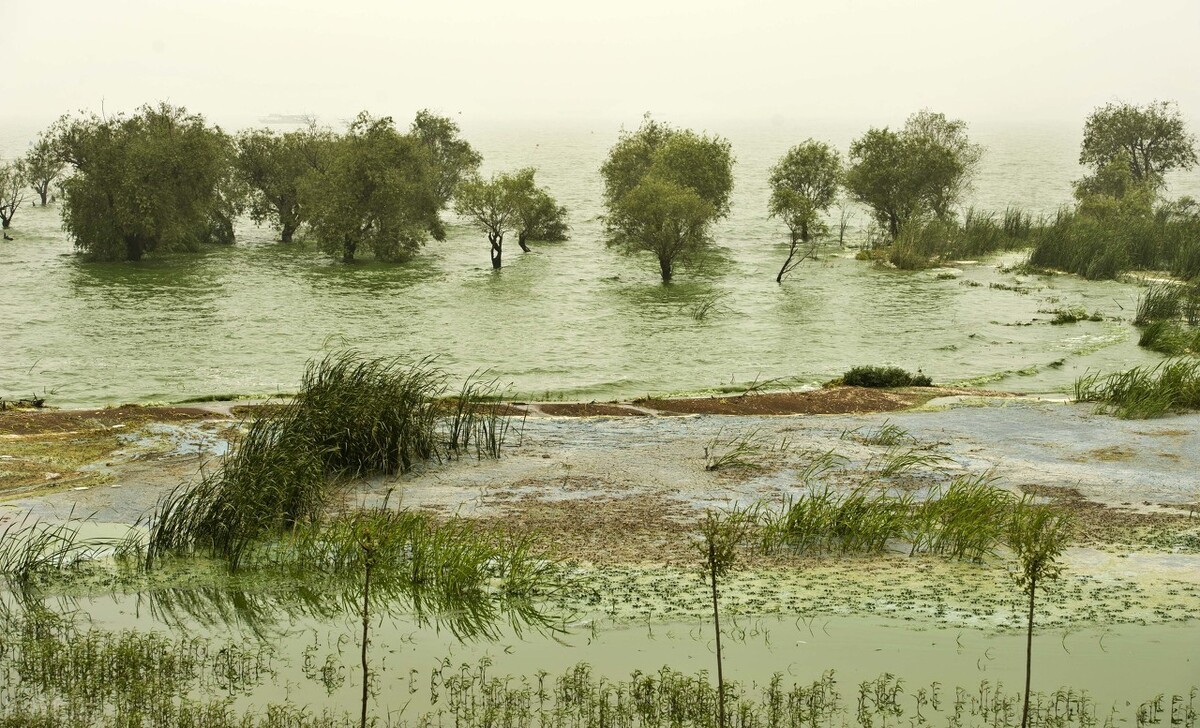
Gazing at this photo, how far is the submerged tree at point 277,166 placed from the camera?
56344 millimetres

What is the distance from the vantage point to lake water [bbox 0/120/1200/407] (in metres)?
30.8

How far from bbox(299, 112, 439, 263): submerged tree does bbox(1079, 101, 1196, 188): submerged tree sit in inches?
1436

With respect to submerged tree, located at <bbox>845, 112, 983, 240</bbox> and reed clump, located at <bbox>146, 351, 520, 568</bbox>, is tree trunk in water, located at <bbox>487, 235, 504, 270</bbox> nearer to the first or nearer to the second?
submerged tree, located at <bbox>845, 112, 983, 240</bbox>

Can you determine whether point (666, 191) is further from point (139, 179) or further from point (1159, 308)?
point (139, 179)

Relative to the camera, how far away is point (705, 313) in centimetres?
4109

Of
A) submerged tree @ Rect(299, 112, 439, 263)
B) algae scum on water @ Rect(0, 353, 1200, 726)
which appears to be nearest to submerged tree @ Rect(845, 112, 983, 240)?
submerged tree @ Rect(299, 112, 439, 263)

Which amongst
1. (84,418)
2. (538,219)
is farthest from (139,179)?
(84,418)

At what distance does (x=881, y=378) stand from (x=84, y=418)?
18225 millimetres

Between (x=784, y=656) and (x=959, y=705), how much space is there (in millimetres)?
1750

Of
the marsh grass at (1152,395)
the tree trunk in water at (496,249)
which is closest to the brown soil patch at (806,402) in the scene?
the marsh grass at (1152,395)

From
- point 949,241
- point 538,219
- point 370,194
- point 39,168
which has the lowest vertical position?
point 949,241

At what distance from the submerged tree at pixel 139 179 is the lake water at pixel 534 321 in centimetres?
167

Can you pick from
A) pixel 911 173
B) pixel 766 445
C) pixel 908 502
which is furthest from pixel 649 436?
pixel 911 173

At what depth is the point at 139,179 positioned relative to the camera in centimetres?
4784
